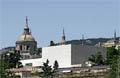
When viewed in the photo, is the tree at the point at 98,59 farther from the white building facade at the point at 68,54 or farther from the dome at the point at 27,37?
the dome at the point at 27,37

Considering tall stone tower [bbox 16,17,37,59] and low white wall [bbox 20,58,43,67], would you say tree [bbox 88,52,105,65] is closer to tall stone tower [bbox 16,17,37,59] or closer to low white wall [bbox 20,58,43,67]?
low white wall [bbox 20,58,43,67]

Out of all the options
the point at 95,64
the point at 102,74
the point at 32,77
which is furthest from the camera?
the point at 95,64

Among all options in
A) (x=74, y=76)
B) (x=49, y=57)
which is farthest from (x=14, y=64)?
(x=74, y=76)

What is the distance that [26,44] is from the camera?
165 meters

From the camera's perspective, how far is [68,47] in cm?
13462

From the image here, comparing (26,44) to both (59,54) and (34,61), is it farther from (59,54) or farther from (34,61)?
(59,54)

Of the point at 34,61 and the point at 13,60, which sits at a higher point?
the point at 34,61

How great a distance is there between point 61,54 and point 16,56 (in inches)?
462

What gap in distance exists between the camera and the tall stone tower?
163m

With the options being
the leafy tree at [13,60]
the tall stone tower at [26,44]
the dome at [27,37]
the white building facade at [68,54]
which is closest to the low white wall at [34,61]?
the white building facade at [68,54]

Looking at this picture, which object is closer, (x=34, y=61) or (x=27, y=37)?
(x=34, y=61)

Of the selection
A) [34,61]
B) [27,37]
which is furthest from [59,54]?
[27,37]

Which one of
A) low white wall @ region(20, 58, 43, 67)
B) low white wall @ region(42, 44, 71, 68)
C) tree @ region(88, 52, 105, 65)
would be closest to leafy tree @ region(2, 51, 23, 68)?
low white wall @ region(20, 58, 43, 67)

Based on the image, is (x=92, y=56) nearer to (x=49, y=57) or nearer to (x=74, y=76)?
(x=49, y=57)
